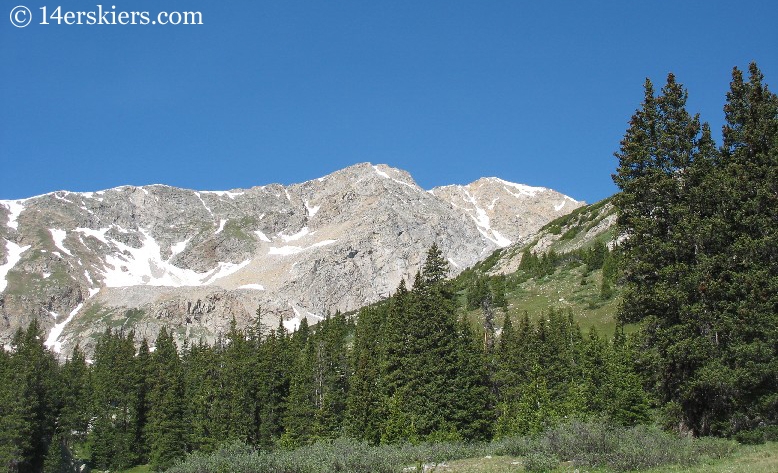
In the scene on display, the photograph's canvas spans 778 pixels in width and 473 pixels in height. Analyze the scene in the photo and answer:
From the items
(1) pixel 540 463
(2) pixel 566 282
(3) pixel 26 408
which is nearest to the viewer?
(1) pixel 540 463

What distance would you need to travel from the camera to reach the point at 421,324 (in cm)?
5141

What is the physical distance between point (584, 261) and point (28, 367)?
8480 centimetres

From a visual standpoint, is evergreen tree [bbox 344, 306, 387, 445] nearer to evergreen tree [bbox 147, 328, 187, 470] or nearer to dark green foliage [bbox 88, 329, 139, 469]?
evergreen tree [bbox 147, 328, 187, 470]

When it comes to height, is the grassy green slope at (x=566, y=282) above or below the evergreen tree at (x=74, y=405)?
above

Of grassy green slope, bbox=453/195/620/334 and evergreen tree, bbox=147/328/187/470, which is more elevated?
grassy green slope, bbox=453/195/620/334

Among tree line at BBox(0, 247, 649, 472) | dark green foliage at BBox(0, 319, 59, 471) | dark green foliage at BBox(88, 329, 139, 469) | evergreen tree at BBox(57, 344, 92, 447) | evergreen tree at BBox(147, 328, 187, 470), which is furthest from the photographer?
dark green foliage at BBox(88, 329, 139, 469)

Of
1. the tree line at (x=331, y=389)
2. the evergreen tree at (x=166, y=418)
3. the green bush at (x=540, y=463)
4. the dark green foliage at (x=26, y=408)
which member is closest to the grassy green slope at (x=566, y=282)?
the tree line at (x=331, y=389)

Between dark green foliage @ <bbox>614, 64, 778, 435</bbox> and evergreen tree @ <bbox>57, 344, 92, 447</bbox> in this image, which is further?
evergreen tree @ <bbox>57, 344, 92, 447</bbox>

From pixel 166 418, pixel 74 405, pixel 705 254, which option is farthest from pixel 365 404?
pixel 74 405

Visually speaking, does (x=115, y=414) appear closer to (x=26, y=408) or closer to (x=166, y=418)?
(x=166, y=418)

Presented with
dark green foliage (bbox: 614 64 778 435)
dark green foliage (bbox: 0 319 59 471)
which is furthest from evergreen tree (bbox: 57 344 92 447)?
dark green foliage (bbox: 614 64 778 435)

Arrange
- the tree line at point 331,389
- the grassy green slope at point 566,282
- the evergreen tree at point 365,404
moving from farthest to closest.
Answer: the grassy green slope at point 566,282 → the evergreen tree at point 365,404 → the tree line at point 331,389

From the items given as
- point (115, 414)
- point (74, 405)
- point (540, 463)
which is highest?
point (74, 405)

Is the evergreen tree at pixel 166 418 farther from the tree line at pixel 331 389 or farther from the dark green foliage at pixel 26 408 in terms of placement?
the dark green foliage at pixel 26 408
